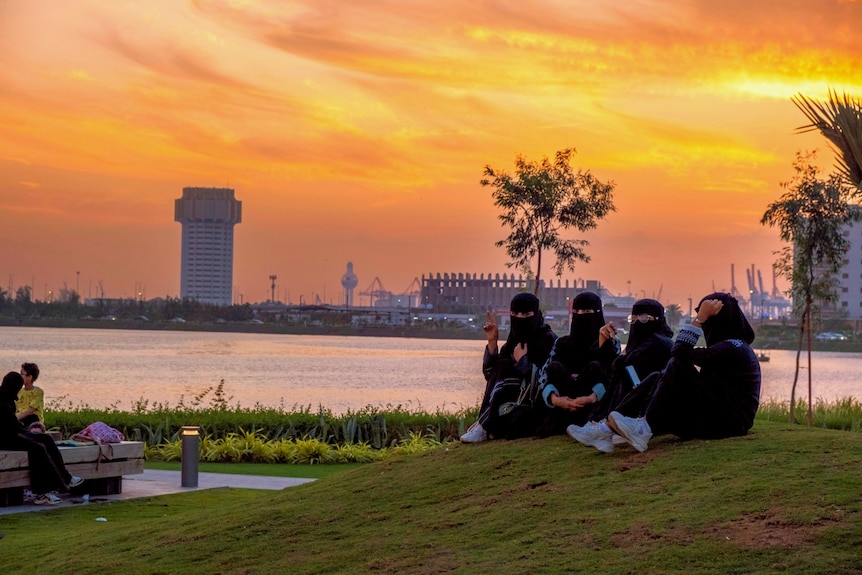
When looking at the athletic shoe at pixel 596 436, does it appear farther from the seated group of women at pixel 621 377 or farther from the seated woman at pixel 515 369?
the seated woman at pixel 515 369

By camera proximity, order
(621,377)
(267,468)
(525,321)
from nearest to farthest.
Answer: (621,377) → (525,321) → (267,468)

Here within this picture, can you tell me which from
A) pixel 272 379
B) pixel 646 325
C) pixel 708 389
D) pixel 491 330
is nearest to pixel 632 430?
pixel 708 389

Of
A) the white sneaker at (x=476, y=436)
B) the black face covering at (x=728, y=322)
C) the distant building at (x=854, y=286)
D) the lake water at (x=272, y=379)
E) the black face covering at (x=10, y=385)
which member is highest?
the distant building at (x=854, y=286)

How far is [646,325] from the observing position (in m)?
9.79

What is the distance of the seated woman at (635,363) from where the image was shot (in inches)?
365

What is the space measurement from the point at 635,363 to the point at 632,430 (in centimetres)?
94

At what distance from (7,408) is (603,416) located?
6582 millimetres

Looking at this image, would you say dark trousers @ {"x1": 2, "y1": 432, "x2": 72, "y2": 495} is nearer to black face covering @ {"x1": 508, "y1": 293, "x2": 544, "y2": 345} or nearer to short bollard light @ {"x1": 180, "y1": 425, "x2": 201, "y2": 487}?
short bollard light @ {"x1": 180, "y1": 425, "x2": 201, "y2": 487}

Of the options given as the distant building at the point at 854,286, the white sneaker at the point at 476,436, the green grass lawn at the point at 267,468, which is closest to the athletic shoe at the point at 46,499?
the green grass lawn at the point at 267,468

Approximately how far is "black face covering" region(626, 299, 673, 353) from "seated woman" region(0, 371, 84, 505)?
651 cm

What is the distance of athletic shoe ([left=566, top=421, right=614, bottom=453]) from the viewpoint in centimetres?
908

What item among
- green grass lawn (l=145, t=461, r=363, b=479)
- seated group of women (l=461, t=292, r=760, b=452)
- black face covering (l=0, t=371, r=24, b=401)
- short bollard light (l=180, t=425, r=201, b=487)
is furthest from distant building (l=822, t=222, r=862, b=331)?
black face covering (l=0, t=371, r=24, b=401)

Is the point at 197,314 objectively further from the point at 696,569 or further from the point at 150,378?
the point at 696,569

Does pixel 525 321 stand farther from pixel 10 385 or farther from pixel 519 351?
pixel 10 385
